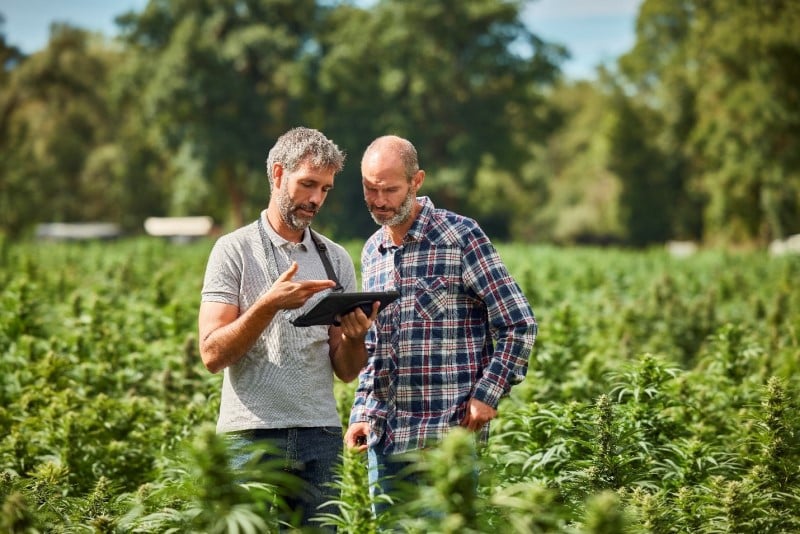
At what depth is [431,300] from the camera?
366 centimetres

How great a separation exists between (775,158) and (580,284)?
2177 cm

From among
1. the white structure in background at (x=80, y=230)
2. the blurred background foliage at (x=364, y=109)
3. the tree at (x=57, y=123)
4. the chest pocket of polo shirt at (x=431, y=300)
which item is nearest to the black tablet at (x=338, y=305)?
the chest pocket of polo shirt at (x=431, y=300)

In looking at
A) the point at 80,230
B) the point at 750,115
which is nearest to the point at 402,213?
the point at 750,115

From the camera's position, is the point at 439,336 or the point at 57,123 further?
the point at 57,123

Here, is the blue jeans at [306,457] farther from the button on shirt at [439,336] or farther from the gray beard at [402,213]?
the gray beard at [402,213]

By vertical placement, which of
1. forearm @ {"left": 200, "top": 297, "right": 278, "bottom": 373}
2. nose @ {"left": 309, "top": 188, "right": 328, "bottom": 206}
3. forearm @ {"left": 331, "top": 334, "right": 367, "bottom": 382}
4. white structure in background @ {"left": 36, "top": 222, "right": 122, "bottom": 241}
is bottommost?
forearm @ {"left": 331, "top": 334, "right": 367, "bottom": 382}

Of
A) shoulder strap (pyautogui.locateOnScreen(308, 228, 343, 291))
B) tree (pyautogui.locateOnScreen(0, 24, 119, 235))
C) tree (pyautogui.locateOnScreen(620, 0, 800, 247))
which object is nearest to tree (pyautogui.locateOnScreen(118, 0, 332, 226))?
tree (pyautogui.locateOnScreen(0, 24, 119, 235))

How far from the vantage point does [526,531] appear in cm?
234

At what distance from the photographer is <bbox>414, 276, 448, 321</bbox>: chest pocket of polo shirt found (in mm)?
3662

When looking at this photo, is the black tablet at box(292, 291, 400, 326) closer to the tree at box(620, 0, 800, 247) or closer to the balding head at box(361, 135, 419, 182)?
the balding head at box(361, 135, 419, 182)

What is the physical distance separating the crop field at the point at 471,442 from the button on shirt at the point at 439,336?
337mm

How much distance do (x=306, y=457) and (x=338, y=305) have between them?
0.62 metres

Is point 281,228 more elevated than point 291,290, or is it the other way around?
point 281,228

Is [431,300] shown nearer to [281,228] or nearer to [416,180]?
[416,180]
